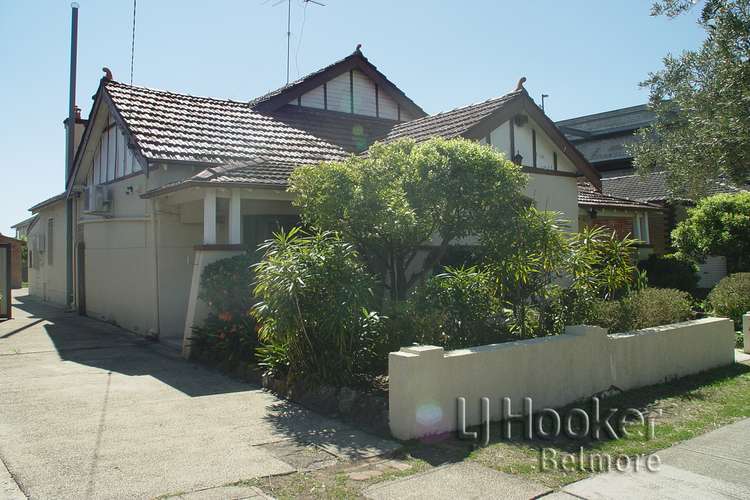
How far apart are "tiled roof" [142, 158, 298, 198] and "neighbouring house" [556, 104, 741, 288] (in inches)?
257

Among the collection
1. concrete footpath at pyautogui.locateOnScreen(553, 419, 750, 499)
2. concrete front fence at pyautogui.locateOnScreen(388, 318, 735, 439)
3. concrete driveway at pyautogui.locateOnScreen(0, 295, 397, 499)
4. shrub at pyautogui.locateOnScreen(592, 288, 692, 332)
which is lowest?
concrete footpath at pyautogui.locateOnScreen(553, 419, 750, 499)

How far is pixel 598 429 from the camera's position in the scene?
6.15 meters

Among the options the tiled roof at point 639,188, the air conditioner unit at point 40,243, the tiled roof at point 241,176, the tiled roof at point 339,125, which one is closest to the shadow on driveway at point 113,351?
the tiled roof at point 241,176

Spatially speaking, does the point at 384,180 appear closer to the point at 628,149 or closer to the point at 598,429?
the point at 598,429

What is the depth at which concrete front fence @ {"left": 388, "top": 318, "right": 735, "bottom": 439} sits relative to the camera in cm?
580

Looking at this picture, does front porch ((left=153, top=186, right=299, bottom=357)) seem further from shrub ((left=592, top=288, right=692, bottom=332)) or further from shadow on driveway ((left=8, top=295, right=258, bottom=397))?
shrub ((left=592, top=288, right=692, bottom=332))

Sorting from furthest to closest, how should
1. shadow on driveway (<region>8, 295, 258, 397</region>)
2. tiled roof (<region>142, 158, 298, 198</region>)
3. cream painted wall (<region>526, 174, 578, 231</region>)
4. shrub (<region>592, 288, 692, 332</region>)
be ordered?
cream painted wall (<region>526, 174, 578, 231</region>), tiled roof (<region>142, 158, 298, 198</region>), shrub (<region>592, 288, 692, 332</region>), shadow on driveway (<region>8, 295, 258, 397</region>)

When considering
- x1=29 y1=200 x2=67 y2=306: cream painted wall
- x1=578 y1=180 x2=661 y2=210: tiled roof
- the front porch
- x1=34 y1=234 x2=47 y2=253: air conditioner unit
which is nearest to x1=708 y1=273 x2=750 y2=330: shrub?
x1=578 y1=180 x2=661 y2=210: tiled roof

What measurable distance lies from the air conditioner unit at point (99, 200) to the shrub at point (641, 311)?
10.9 m

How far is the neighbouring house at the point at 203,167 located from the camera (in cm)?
1135

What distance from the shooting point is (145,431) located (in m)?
6.02

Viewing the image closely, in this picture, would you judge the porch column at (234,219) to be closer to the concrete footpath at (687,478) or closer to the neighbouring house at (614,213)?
the concrete footpath at (687,478)

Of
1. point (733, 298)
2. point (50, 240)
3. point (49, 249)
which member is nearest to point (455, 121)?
point (733, 298)

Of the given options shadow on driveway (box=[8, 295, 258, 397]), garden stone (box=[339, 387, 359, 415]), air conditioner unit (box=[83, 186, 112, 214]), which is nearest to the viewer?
garden stone (box=[339, 387, 359, 415])
